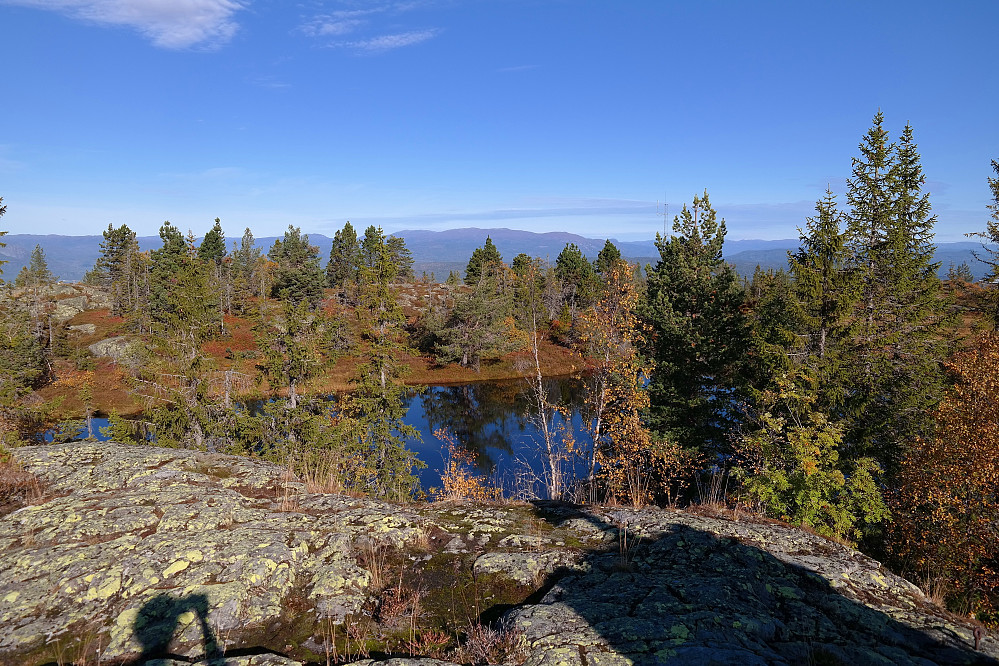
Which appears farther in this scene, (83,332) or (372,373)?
(83,332)

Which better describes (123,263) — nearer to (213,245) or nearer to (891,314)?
(213,245)

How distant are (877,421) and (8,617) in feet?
82.3

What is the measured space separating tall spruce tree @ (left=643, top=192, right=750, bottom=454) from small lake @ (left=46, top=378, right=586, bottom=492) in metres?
6.25

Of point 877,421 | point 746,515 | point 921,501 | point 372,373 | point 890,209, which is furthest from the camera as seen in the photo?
point 372,373

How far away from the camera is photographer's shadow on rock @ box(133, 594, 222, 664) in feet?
13.7

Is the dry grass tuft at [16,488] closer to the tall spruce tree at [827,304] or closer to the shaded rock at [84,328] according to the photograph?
the tall spruce tree at [827,304]

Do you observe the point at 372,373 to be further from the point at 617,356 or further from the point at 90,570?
the point at 90,570

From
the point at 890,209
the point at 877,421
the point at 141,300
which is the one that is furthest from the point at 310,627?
the point at 141,300

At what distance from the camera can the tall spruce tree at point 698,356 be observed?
2384 centimetres

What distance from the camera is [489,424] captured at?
153 feet

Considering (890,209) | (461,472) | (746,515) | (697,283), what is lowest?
(461,472)

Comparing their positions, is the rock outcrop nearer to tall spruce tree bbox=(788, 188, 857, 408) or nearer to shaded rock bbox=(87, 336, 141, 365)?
tall spruce tree bbox=(788, 188, 857, 408)

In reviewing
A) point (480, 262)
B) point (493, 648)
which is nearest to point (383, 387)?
point (493, 648)

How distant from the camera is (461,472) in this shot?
33.3 m
